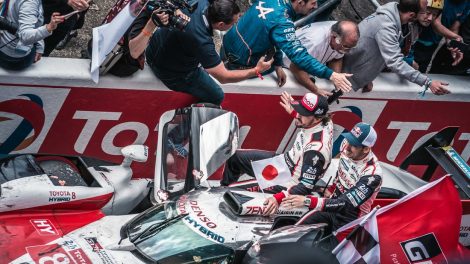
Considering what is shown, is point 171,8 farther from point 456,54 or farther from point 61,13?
point 456,54

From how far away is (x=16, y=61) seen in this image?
8.10 meters

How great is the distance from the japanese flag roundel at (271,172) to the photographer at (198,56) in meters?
0.90

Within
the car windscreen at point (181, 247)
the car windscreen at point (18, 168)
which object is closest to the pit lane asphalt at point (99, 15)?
the car windscreen at point (18, 168)

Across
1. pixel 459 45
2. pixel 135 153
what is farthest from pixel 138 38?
pixel 459 45

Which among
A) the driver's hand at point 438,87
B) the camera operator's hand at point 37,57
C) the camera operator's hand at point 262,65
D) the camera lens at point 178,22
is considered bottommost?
the driver's hand at point 438,87

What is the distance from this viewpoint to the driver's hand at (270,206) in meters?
6.90

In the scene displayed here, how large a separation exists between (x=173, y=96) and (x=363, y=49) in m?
2.16

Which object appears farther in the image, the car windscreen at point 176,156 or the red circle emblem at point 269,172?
the red circle emblem at point 269,172

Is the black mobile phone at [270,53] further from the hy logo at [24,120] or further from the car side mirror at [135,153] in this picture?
the hy logo at [24,120]

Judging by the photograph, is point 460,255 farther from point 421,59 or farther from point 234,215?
point 421,59

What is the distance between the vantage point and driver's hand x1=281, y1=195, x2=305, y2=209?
23.4 ft

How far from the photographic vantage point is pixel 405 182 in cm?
888

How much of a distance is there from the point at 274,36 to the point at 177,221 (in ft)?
8.13

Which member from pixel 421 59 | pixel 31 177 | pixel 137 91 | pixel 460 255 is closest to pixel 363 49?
pixel 421 59
